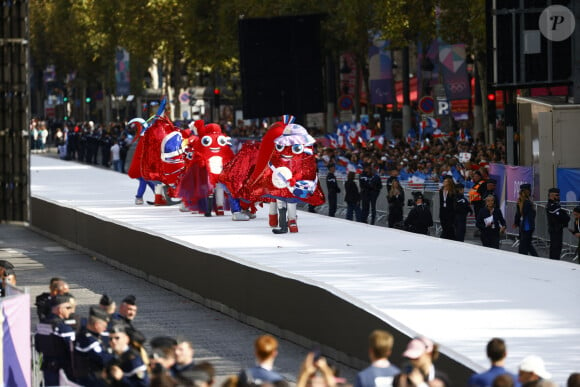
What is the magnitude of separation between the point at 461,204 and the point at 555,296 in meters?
11.2

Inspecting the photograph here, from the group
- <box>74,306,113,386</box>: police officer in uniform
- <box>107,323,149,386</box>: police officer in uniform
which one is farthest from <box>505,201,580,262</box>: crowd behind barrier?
<box>107,323,149,386</box>: police officer in uniform

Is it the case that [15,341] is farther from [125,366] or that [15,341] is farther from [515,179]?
[515,179]

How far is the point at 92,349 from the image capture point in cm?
1452

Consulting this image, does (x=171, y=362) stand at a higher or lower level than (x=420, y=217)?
higher

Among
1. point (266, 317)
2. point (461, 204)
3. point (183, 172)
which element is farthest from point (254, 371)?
point (183, 172)

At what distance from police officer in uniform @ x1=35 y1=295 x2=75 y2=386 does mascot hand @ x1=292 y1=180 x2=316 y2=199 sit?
1196 cm

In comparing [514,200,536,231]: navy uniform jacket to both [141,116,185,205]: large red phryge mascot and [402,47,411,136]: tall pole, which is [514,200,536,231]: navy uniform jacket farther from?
[402,47,411,136]: tall pole

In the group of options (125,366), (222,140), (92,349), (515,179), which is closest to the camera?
(125,366)

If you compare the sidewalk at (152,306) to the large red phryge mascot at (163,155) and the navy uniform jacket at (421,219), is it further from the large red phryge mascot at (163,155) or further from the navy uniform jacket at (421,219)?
the navy uniform jacket at (421,219)

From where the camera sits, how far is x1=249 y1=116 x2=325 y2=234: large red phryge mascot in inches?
1069

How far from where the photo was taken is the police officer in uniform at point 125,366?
42.9ft

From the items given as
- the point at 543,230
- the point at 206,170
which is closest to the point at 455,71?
the point at 206,170

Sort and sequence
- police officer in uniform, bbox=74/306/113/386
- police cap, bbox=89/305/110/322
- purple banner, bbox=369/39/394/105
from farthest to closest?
purple banner, bbox=369/39/394/105 → police cap, bbox=89/305/110/322 → police officer in uniform, bbox=74/306/113/386

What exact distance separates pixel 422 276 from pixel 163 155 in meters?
13.3
